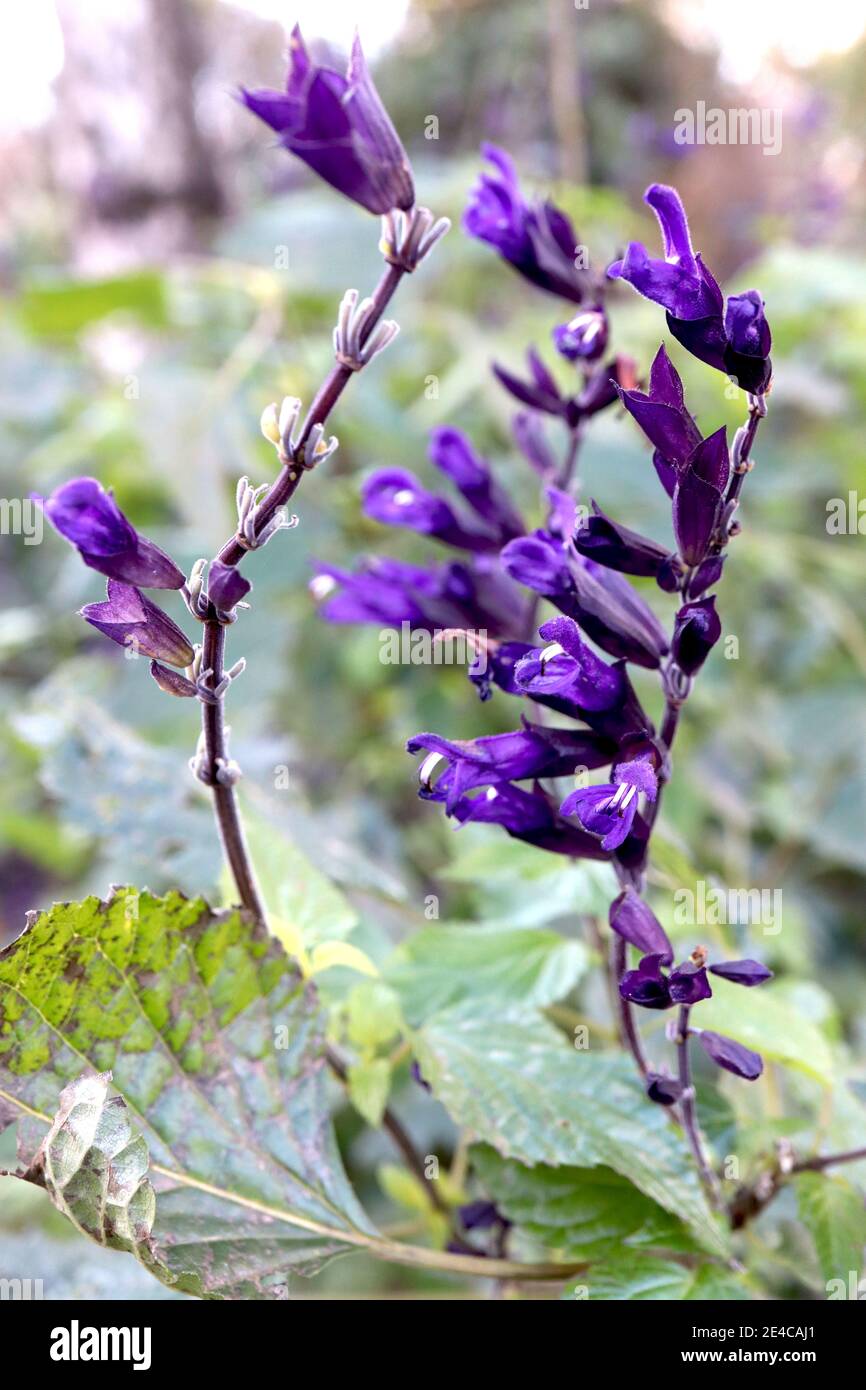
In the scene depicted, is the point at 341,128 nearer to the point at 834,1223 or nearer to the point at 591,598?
the point at 591,598

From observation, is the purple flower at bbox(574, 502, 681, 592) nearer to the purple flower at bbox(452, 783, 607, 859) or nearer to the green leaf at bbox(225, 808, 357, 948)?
the purple flower at bbox(452, 783, 607, 859)

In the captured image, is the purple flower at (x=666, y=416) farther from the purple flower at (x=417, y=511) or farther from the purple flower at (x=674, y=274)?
the purple flower at (x=417, y=511)

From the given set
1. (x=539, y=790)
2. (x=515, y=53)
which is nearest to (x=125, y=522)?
(x=539, y=790)

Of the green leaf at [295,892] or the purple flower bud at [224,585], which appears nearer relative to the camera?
the purple flower bud at [224,585]

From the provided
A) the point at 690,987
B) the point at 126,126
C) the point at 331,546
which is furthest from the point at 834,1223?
the point at 126,126

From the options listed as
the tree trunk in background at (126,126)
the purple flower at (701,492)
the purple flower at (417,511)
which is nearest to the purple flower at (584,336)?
the purple flower at (417,511)
